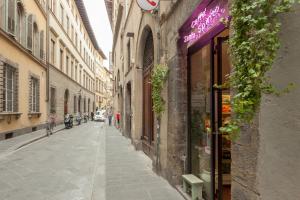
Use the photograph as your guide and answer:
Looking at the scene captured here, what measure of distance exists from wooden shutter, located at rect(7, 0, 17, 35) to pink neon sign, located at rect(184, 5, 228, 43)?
1223 cm

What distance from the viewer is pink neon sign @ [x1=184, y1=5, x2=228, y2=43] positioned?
4.17 metres

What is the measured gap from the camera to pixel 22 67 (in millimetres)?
17547

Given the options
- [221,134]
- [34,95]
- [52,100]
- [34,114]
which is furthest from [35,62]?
[221,134]

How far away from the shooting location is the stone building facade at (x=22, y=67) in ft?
48.1

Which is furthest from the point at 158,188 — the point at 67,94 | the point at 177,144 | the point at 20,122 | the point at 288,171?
the point at 67,94

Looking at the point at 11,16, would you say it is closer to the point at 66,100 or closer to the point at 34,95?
the point at 34,95

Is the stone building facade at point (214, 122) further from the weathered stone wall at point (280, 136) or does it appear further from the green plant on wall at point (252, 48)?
the green plant on wall at point (252, 48)

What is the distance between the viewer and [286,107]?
245 centimetres

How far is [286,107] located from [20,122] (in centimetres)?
1683

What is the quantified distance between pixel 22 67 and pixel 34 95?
134 inches

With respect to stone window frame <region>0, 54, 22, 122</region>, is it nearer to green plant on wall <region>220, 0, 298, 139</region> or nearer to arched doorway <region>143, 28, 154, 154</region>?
arched doorway <region>143, 28, 154, 154</region>

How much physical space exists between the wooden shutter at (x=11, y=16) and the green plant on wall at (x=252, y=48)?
15.0 metres

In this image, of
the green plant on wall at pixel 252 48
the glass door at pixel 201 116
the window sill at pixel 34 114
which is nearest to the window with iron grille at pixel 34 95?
the window sill at pixel 34 114

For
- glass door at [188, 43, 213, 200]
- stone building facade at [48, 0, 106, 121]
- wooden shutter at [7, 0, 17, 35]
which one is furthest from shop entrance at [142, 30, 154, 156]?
stone building facade at [48, 0, 106, 121]
